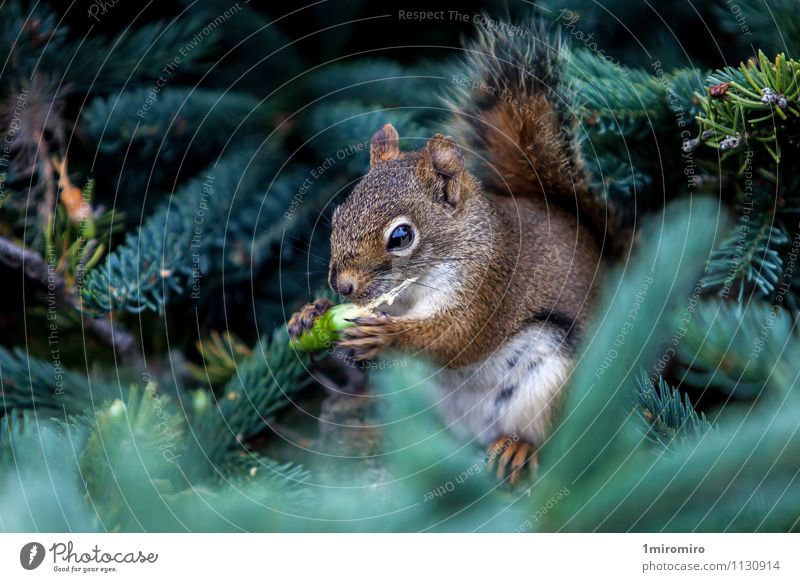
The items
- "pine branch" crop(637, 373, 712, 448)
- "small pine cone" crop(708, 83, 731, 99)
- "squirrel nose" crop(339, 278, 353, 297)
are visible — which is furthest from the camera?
"squirrel nose" crop(339, 278, 353, 297)

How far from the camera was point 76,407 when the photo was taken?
2.60 feet

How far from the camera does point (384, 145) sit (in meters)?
0.89

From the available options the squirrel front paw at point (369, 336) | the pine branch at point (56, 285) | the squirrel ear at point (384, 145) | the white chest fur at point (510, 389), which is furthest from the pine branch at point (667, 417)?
the pine branch at point (56, 285)

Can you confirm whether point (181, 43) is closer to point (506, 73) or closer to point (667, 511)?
point (506, 73)

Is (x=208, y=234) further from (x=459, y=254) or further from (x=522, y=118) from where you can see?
(x=522, y=118)

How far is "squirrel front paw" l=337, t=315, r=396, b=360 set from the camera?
82 centimetres

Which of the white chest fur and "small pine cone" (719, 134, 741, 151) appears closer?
"small pine cone" (719, 134, 741, 151)

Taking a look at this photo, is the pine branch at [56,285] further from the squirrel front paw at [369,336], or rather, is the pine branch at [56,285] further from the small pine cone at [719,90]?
the small pine cone at [719,90]

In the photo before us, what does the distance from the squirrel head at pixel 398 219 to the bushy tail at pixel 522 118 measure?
0.10 m

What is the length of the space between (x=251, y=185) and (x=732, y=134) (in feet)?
1.84

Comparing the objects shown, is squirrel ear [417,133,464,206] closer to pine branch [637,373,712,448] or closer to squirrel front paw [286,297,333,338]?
squirrel front paw [286,297,333,338]

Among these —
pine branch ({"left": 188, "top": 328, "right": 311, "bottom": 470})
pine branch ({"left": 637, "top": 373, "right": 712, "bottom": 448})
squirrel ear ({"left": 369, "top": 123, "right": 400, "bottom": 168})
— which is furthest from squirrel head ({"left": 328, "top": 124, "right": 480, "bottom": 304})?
pine branch ({"left": 637, "top": 373, "right": 712, "bottom": 448})

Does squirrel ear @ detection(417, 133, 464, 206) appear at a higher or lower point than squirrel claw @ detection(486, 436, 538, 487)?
higher

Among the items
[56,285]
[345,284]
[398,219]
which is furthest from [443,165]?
[56,285]
